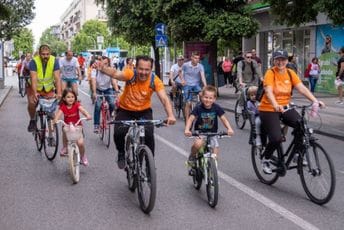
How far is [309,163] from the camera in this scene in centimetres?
663

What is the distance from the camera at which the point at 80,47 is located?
406 ft

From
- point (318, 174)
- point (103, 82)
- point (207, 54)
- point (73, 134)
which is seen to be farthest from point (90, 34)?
point (318, 174)

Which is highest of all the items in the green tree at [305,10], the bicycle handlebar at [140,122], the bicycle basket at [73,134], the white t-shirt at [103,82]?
the green tree at [305,10]

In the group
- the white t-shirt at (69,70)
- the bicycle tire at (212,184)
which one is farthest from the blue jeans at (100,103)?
the bicycle tire at (212,184)

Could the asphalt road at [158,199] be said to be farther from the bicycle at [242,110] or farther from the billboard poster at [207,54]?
the billboard poster at [207,54]

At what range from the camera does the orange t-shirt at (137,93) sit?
265 inches

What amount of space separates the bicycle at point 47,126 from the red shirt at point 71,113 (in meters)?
1.13

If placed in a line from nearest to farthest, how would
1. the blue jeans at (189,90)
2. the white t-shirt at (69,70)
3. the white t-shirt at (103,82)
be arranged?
the white t-shirt at (103,82) → the blue jeans at (189,90) → the white t-shirt at (69,70)

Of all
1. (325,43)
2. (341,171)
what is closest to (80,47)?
(325,43)

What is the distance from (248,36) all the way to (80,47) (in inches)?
4076

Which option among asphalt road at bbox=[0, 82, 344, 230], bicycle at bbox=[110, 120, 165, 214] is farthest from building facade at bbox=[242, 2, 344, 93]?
bicycle at bbox=[110, 120, 165, 214]

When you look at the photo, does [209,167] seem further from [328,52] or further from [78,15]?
[78,15]

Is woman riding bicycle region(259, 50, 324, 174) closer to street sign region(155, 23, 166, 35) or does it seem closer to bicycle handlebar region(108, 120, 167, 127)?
bicycle handlebar region(108, 120, 167, 127)

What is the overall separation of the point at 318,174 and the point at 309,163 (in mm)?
170
